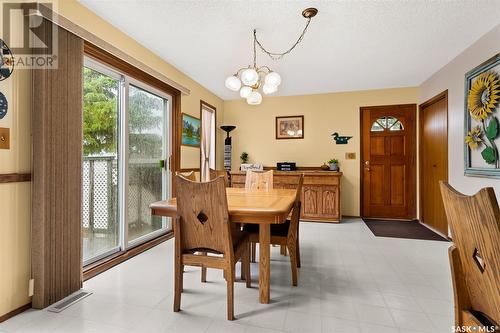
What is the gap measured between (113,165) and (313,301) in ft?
7.94

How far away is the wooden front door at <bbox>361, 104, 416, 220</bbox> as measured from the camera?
4.61 metres

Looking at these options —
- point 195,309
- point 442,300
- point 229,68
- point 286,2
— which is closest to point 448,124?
point 442,300

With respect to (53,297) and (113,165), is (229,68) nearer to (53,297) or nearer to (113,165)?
(113,165)

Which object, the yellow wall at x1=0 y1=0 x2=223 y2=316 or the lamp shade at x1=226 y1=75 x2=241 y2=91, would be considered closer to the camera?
the yellow wall at x1=0 y1=0 x2=223 y2=316

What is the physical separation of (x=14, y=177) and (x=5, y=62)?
2.49 feet

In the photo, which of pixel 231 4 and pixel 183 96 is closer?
pixel 231 4

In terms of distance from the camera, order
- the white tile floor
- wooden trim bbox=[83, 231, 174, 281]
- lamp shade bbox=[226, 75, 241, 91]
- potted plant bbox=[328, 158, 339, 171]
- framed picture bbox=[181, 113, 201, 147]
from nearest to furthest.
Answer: the white tile floor < wooden trim bbox=[83, 231, 174, 281] < lamp shade bbox=[226, 75, 241, 91] < framed picture bbox=[181, 113, 201, 147] < potted plant bbox=[328, 158, 339, 171]

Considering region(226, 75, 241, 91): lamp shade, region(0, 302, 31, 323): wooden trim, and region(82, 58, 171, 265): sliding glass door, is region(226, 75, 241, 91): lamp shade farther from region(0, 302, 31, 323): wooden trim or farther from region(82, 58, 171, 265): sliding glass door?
region(0, 302, 31, 323): wooden trim

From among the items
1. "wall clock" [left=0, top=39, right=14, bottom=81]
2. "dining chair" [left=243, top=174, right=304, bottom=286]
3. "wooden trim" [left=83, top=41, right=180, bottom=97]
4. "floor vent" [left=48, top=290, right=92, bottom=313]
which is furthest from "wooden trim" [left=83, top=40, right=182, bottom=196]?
"dining chair" [left=243, top=174, right=304, bottom=286]

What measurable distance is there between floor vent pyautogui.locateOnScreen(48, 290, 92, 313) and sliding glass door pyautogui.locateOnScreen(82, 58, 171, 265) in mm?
478

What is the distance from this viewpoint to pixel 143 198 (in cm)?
325

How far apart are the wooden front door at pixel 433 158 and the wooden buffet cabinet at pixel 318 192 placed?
1422 millimetres

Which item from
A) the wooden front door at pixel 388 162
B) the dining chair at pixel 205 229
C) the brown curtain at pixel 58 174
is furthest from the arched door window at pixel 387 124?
the brown curtain at pixel 58 174

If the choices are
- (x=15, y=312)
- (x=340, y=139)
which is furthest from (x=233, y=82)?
(x=340, y=139)
